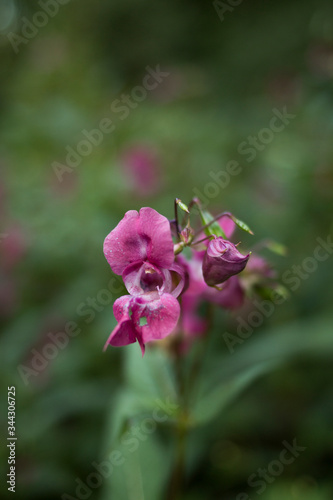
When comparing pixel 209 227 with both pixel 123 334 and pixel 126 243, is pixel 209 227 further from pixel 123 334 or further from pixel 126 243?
pixel 123 334

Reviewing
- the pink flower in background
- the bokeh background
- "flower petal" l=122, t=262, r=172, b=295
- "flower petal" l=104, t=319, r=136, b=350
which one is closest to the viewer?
"flower petal" l=104, t=319, r=136, b=350

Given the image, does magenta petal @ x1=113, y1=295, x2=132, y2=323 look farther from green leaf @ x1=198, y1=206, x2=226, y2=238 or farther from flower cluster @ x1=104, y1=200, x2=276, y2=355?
green leaf @ x1=198, y1=206, x2=226, y2=238

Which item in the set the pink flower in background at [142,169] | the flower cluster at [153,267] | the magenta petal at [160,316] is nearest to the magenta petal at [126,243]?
the flower cluster at [153,267]

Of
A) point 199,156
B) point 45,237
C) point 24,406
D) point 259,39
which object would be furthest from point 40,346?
point 259,39

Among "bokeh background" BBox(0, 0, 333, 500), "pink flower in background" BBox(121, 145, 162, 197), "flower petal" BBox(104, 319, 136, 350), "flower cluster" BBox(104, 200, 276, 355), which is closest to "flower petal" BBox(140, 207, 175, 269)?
"flower cluster" BBox(104, 200, 276, 355)

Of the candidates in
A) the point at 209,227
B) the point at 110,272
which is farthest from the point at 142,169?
the point at 209,227

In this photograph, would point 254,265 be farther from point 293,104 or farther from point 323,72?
point 293,104
